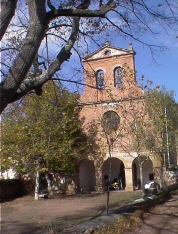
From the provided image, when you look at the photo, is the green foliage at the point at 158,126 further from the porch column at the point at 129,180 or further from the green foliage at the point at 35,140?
the green foliage at the point at 35,140

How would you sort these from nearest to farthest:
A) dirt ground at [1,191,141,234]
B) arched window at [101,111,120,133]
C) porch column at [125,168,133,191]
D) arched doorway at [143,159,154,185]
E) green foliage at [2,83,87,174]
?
dirt ground at [1,191,141,234] < arched window at [101,111,120,133] < green foliage at [2,83,87,174] < porch column at [125,168,133,191] < arched doorway at [143,159,154,185]

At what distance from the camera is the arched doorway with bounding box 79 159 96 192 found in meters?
26.1

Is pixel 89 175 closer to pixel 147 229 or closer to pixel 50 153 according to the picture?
pixel 50 153

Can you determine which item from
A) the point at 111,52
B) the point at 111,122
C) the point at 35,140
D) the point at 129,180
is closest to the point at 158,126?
the point at 111,122

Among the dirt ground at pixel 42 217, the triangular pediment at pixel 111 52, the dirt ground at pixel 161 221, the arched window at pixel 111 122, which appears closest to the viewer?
the dirt ground at pixel 161 221

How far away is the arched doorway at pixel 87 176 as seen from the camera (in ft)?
85.8

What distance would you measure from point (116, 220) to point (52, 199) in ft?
43.9

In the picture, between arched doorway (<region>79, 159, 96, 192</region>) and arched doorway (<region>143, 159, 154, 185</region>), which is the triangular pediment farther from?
arched doorway (<region>143, 159, 154, 185</region>)

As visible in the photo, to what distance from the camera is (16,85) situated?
4406 mm

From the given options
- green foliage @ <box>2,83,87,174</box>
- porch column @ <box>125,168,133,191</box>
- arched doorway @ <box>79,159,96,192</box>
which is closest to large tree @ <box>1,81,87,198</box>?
green foliage @ <box>2,83,87,174</box>

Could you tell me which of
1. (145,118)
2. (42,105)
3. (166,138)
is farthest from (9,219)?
(166,138)

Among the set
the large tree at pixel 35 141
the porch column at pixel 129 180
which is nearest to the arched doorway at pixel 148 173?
the porch column at pixel 129 180

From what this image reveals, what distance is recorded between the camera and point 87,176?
→ 2705 cm

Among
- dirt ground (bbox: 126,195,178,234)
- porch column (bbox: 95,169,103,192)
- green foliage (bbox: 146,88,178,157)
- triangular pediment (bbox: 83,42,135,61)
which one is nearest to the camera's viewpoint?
dirt ground (bbox: 126,195,178,234)
